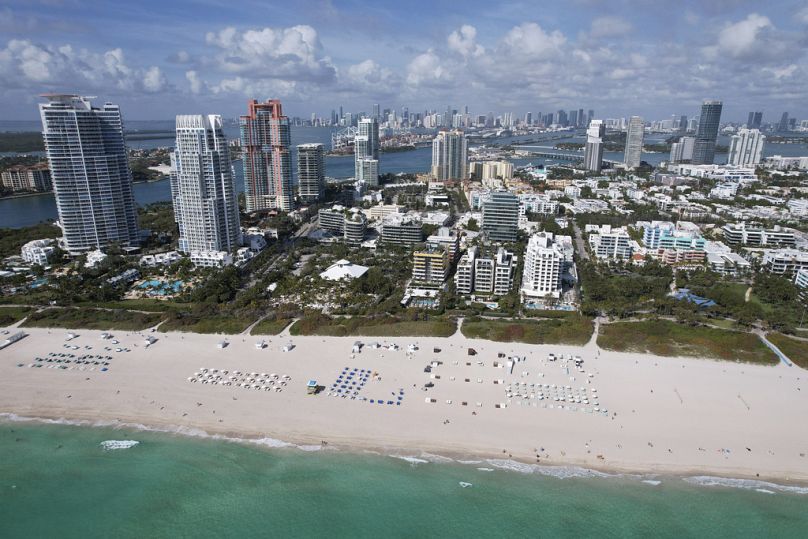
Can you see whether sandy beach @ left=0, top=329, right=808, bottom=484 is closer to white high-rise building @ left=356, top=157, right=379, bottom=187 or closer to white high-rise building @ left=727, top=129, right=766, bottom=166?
white high-rise building @ left=356, top=157, right=379, bottom=187

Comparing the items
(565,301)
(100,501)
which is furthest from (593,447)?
(100,501)

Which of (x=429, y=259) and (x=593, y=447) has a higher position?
(x=429, y=259)

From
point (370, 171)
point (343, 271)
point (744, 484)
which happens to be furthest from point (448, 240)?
point (370, 171)

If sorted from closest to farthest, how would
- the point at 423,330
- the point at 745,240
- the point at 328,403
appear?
the point at 328,403
the point at 423,330
the point at 745,240

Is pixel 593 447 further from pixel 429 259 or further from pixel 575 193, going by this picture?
pixel 575 193

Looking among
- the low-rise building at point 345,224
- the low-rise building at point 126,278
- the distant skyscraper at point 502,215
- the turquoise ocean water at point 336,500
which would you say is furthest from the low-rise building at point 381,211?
the turquoise ocean water at point 336,500

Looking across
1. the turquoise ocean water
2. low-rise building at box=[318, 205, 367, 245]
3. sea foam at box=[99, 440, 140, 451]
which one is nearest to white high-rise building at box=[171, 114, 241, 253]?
low-rise building at box=[318, 205, 367, 245]
